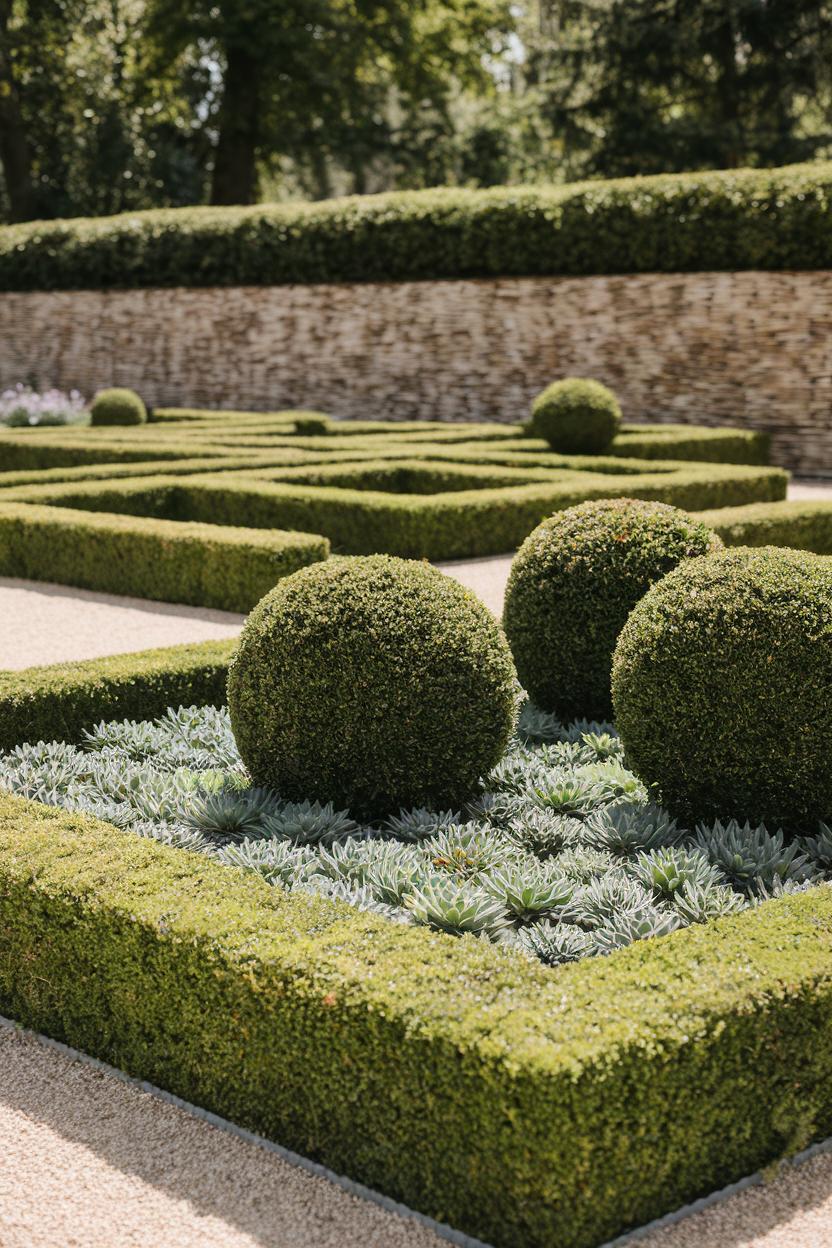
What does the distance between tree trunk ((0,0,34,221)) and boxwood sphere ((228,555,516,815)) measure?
29.9 metres

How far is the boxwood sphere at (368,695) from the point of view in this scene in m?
4.89

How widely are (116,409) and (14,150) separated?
14.4 m

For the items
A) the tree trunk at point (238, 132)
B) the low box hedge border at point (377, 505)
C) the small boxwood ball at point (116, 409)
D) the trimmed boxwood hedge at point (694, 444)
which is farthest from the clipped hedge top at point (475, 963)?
the tree trunk at point (238, 132)

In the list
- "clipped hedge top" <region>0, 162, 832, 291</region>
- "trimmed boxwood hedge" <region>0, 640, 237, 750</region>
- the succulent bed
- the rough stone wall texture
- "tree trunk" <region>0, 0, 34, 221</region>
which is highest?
"tree trunk" <region>0, 0, 34, 221</region>

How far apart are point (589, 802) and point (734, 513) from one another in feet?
20.7

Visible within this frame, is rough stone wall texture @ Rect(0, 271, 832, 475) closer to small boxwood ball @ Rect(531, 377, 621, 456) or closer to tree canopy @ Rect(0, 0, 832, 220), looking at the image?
small boxwood ball @ Rect(531, 377, 621, 456)

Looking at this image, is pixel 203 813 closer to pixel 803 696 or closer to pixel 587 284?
pixel 803 696

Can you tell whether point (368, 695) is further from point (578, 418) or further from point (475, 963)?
point (578, 418)

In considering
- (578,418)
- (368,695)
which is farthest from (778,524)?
(368,695)

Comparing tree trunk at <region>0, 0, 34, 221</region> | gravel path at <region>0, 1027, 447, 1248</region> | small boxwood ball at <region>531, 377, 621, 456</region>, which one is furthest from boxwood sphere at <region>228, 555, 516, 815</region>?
tree trunk at <region>0, 0, 34, 221</region>

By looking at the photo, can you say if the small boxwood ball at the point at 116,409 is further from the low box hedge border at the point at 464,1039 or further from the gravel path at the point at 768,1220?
the gravel path at the point at 768,1220

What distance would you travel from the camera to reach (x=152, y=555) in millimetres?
10031

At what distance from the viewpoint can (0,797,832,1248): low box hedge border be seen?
2.88 m

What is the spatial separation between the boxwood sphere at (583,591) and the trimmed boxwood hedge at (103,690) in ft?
4.73
